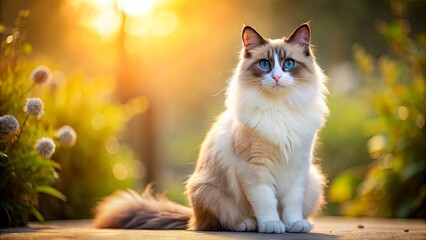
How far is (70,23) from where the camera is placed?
1037 centimetres

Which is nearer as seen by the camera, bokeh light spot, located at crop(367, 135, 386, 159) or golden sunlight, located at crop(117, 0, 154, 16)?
bokeh light spot, located at crop(367, 135, 386, 159)

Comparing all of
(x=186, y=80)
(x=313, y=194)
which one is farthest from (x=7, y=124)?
(x=186, y=80)

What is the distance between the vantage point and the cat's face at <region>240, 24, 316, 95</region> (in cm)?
381

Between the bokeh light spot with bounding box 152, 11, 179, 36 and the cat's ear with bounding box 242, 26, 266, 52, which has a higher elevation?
the bokeh light spot with bounding box 152, 11, 179, 36

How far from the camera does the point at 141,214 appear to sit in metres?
4.36

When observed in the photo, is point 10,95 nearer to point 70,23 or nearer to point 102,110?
point 102,110

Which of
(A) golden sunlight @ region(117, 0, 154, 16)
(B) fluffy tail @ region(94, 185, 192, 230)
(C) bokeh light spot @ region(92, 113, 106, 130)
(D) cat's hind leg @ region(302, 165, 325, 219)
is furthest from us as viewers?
(A) golden sunlight @ region(117, 0, 154, 16)

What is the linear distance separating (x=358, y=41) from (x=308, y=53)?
961 centimetres

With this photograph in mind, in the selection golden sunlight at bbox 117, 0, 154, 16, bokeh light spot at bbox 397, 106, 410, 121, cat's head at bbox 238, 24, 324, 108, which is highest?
golden sunlight at bbox 117, 0, 154, 16

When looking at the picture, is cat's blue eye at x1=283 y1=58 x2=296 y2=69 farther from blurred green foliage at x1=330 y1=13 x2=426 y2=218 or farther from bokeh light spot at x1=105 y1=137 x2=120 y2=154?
blurred green foliage at x1=330 y1=13 x2=426 y2=218

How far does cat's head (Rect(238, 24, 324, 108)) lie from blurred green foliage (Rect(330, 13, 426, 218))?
3.31 metres

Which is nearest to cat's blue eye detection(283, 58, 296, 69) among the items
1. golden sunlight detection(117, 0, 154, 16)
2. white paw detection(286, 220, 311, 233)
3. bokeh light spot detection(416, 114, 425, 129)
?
white paw detection(286, 220, 311, 233)

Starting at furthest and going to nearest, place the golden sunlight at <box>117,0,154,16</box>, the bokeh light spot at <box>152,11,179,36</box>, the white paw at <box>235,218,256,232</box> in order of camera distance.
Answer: the bokeh light spot at <box>152,11,179,36</box>, the golden sunlight at <box>117,0,154,16</box>, the white paw at <box>235,218,256,232</box>

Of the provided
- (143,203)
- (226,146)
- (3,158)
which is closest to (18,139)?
(3,158)
